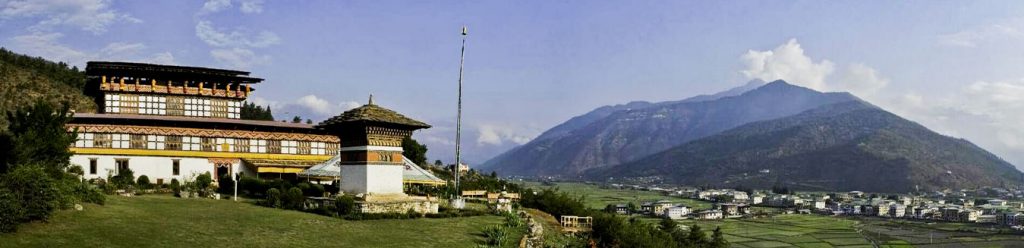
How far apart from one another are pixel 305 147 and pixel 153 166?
9414 mm

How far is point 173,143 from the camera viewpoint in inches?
1870

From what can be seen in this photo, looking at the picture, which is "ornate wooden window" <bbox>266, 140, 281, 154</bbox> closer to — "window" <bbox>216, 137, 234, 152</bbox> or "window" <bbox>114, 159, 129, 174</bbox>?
"window" <bbox>216, 137, 234, 152</bbox>

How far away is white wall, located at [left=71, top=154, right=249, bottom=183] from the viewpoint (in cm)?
4529

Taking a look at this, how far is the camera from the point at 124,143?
152 feet

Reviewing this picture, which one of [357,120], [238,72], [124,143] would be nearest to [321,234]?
[357,120]

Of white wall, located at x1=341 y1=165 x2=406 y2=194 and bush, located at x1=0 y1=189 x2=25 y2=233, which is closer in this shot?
bush, located at x1=0 y1=189 x2=25 y2=233

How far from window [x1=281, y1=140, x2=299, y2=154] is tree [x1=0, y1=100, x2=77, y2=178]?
55.2ft

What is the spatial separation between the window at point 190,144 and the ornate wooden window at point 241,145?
2.29 metres

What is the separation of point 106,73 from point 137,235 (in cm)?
4138

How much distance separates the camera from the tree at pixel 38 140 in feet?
99.5

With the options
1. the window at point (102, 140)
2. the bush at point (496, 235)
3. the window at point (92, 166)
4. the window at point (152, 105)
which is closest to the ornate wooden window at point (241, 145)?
the window at point (102, 140)

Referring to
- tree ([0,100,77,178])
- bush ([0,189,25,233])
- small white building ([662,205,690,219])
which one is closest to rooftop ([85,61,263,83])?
tree ([0,100,77,178])

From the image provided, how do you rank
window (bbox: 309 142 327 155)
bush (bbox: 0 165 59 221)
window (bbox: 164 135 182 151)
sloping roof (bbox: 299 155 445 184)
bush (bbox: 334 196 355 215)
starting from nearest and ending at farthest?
bush (bbox: 0 165 59 221)
bush (bbox: 334 196 355 215)
sloping roof (bbox: 299 155 445 184)
window (bbox: 164 135 182 151)
window (bbox: 309 142 327 155)

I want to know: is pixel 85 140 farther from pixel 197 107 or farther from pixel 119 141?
pixel 197 107
